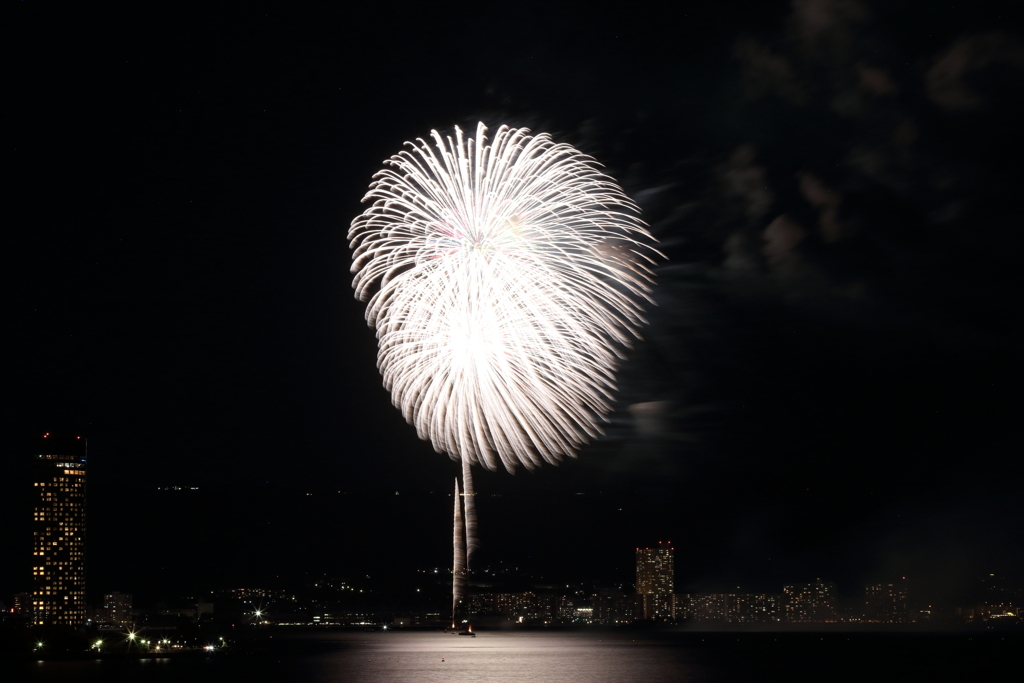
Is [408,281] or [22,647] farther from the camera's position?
[22,647]

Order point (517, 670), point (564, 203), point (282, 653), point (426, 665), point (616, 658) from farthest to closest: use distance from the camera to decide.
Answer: point (282, 653) < point (616, 658) < point (426, 665) < point (517, 670) < point (564, 203)

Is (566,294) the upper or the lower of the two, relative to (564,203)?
lower

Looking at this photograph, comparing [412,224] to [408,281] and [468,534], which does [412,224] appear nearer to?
[408,281]

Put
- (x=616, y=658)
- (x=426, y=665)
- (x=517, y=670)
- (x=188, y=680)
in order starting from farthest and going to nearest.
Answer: (x=616, y=658), (x=426, y=665), (x=517, y=670), (x=188, y=680)

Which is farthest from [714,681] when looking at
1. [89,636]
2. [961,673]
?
[89,636]

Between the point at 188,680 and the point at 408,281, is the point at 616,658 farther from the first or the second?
the point at 408,281

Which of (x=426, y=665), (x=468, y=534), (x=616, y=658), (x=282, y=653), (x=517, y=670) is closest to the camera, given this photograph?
(x=468, y=534)

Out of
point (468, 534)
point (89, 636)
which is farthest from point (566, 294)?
point (89, 636)

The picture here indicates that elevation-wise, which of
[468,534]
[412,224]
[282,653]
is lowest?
[282,653]

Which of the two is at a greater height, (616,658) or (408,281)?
(408,281)
